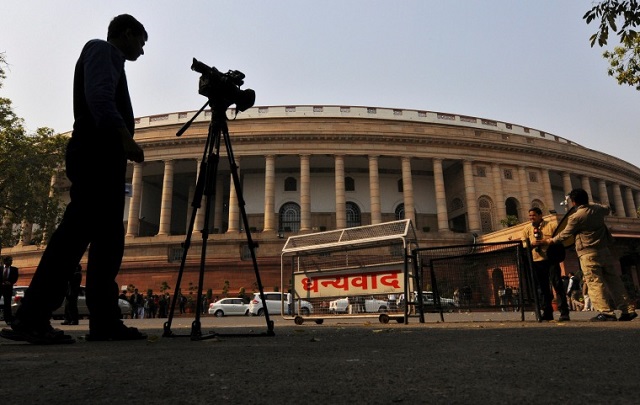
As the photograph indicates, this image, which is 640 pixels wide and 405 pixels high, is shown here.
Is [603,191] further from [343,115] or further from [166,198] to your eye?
[166,198]

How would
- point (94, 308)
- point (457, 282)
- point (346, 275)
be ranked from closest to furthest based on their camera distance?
point (94, 308)
point (457, 282)
point (346, 275)

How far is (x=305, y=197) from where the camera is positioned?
35.5 metres

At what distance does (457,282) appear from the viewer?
27.0 ft

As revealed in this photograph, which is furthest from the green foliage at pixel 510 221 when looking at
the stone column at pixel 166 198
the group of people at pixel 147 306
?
the stone column at pixel 166 198

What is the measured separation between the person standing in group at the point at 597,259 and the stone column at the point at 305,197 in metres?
28.2

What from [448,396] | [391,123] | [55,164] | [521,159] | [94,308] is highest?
[391,123]

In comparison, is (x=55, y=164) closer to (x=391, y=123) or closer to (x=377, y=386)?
(x=391, y=123)

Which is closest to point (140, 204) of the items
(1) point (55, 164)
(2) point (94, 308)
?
(1) point (55, 164)

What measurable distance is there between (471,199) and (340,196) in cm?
1116

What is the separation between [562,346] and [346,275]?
6.70 meters

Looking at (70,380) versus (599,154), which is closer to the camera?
(70,380)

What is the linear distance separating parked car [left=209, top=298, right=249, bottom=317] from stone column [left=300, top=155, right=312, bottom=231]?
31.6ft

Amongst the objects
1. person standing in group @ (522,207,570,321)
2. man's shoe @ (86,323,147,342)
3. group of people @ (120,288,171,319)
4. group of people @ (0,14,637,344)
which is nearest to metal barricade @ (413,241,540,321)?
person standing in group @ (522,207,570,321)

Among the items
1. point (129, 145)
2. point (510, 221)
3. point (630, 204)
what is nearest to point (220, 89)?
point (129, 145)
